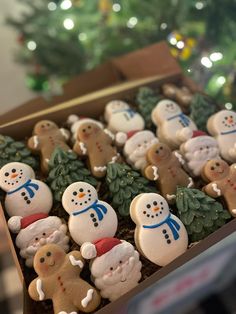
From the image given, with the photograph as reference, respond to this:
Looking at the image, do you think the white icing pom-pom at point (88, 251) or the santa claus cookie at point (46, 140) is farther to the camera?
the santa claus cookie at point (46, 140)

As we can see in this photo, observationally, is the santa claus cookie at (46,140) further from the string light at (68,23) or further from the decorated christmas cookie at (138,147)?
the string light at (68,23)

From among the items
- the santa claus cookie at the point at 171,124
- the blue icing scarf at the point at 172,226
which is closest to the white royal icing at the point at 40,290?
the blue icing scarf at the point at 172,226

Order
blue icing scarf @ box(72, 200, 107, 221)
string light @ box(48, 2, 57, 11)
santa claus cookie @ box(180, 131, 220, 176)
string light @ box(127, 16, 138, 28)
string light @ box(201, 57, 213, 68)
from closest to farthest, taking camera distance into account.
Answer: blue icing scarf @ box(72, 200, 107, 221) → santa claus cookie @ box(180, 131, 220, 176) → string light @ box(201, 57, 213, 68) → string light @ box(127, 16, 138, 28) → string light @ box(48, 2, 57, 11)

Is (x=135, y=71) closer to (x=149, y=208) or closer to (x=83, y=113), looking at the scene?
(x=83, y=113)

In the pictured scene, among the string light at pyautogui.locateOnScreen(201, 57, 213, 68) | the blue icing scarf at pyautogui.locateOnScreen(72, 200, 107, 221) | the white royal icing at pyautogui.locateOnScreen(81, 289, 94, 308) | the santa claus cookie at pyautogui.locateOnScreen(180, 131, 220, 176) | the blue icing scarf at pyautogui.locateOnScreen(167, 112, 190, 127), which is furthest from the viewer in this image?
the string light at pyautogui.locateOnScreen(201, 57, 213, 68)

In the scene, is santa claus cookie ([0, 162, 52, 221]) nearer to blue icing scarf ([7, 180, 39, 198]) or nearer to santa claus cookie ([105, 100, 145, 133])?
blue icing scarf ([7, 180, 39, 198])

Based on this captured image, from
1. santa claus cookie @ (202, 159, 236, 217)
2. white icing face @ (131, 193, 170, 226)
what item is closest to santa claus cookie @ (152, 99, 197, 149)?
santa claus cookie @ (202, 159, 236, 217)

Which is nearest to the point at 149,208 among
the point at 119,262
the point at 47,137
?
the point at 119,262
